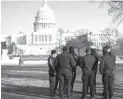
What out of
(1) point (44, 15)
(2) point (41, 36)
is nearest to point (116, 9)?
(1) point (44, 15)

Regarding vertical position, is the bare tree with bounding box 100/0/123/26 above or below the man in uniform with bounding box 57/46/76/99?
above

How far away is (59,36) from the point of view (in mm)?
102438

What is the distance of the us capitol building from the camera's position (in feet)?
330

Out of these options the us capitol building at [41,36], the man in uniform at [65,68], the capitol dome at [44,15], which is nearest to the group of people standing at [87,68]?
the man in uniform at [65,68]

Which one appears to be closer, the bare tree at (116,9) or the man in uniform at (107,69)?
the man in uniform at (107,69)

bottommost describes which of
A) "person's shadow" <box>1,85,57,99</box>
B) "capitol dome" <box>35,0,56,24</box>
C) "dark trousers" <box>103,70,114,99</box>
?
"person's shadow" <box>1,85,57,99</box>

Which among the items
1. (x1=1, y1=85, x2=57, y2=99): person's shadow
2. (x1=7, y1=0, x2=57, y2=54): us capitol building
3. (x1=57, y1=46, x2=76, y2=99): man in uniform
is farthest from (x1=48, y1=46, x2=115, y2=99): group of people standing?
(x1=7, y1=0, x2=57, y2=54): us capitol building

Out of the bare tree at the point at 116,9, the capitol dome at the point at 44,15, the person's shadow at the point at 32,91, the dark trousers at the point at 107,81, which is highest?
the capitol dome at the point at 44,15

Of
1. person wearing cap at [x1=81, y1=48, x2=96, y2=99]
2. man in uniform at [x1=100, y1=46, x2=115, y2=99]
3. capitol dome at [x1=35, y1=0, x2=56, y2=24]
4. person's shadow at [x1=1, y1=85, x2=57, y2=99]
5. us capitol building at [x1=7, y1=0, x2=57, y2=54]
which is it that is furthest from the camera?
us capitol building at [x1=7, y1=0, x2=57, y2=54]

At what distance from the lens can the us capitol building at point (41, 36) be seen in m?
100

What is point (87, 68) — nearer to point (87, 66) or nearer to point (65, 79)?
point (87, 66)

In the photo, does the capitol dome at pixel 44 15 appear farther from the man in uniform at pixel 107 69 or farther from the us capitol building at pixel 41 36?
the man in uniform at pixel 107 69

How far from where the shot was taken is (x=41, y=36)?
110812 millimetres

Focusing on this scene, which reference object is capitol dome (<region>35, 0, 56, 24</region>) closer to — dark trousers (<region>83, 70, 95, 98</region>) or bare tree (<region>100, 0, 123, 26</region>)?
bare tree (<region>100, 0, 123, 26</region>)
